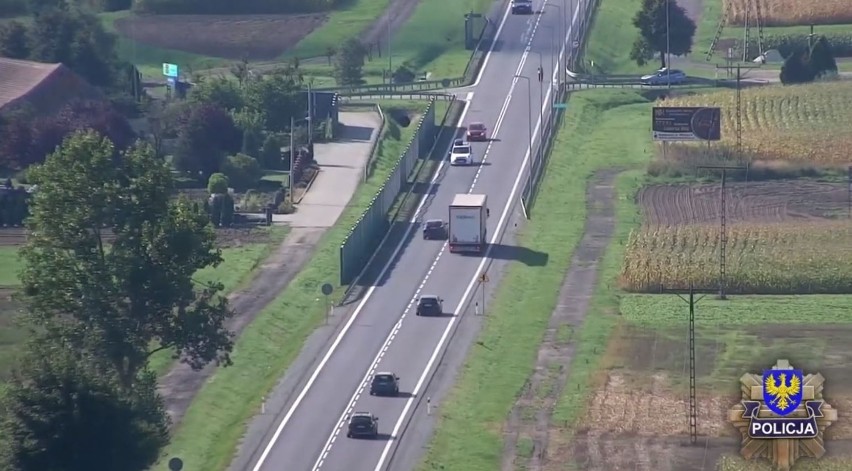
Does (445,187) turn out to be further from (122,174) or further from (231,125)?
(122,174)

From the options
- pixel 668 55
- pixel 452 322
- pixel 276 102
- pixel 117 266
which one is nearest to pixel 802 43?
pixel 668 55

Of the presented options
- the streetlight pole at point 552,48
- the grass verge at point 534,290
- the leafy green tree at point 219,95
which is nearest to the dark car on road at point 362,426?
the grass verge at point 534,290

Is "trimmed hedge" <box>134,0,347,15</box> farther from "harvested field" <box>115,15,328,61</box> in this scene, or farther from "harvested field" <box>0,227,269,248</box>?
"harvested field" <box>0,227,269,248</box>

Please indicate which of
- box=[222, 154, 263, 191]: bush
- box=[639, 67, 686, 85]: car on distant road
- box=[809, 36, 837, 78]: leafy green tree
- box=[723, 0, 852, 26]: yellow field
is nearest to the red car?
box=[222, 154, 263, 191]: bush

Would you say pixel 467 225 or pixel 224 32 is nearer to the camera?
pixel 467 225

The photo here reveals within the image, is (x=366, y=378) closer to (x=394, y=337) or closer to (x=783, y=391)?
(x=394, y=337)

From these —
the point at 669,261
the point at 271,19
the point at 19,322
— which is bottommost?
the point at 271,19

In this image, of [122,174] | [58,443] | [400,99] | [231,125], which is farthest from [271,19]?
[58,443]
